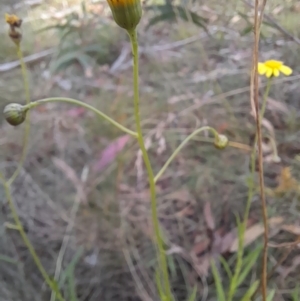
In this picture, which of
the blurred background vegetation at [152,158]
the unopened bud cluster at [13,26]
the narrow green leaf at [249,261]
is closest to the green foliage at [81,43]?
the blurred background vegetation at [152,158]

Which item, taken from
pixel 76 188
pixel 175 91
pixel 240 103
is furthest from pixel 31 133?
pixel 240 103

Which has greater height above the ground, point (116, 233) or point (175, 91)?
point (175, 91)

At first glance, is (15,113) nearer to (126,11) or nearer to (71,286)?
(126,11)

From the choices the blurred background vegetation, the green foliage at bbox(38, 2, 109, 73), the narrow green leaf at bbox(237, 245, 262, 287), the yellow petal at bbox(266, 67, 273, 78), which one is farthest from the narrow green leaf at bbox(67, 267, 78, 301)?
the green foliage at bbox(38, 2, 109, 73)

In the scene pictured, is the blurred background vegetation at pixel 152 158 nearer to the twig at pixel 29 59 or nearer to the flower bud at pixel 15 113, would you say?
the twig at pixel 29 59

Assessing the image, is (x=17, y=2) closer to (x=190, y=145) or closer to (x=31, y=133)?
(x=31, y=133)

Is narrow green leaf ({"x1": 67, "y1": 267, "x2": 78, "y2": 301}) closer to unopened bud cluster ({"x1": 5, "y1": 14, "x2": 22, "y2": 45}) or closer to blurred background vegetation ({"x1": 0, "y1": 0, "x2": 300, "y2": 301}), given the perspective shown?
blurred background vegetation ({"x1": 0, "y1": 0, "x2": 300, "y2": 301})

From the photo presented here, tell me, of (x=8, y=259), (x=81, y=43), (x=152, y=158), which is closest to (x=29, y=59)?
(x=81, y=43)
